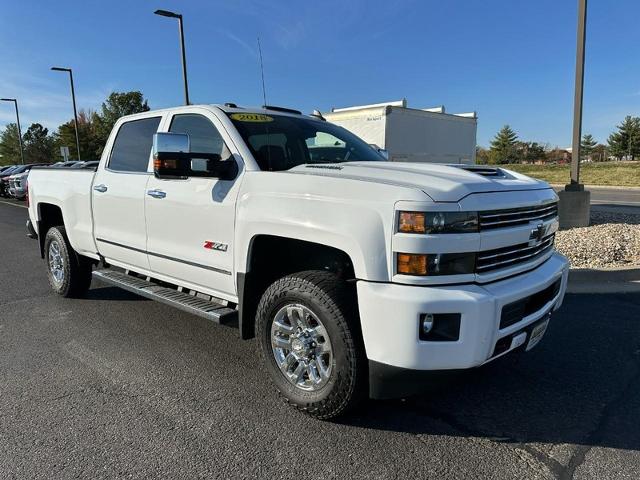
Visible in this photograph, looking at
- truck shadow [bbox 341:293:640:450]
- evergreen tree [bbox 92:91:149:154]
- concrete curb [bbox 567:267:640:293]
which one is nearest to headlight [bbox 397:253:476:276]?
truck shadow [bbox 341:293:640:450]

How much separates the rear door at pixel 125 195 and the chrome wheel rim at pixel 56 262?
1.13 m

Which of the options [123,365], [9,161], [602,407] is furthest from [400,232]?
[9,161]

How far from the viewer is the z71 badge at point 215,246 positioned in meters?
3.49

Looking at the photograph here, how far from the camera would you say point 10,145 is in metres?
61.6

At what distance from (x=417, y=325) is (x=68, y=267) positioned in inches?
176

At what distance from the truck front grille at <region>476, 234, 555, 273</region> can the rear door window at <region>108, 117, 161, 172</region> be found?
9.98 feet

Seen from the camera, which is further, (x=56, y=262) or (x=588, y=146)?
(x=588, y=146)

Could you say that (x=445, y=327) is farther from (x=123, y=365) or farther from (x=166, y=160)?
(x=123, y=365)

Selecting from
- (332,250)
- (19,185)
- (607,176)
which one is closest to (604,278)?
(332,250)

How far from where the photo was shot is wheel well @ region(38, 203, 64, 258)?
605cm

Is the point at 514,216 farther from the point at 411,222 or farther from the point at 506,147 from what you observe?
the point at 506,147

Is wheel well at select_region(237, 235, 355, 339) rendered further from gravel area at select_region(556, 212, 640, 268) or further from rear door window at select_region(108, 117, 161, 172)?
gravel area at select_region(556, 212, 640, 268)

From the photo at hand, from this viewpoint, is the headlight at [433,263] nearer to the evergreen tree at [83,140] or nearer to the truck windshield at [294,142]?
the truck windshield at [294,142]

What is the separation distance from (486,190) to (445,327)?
797mm
